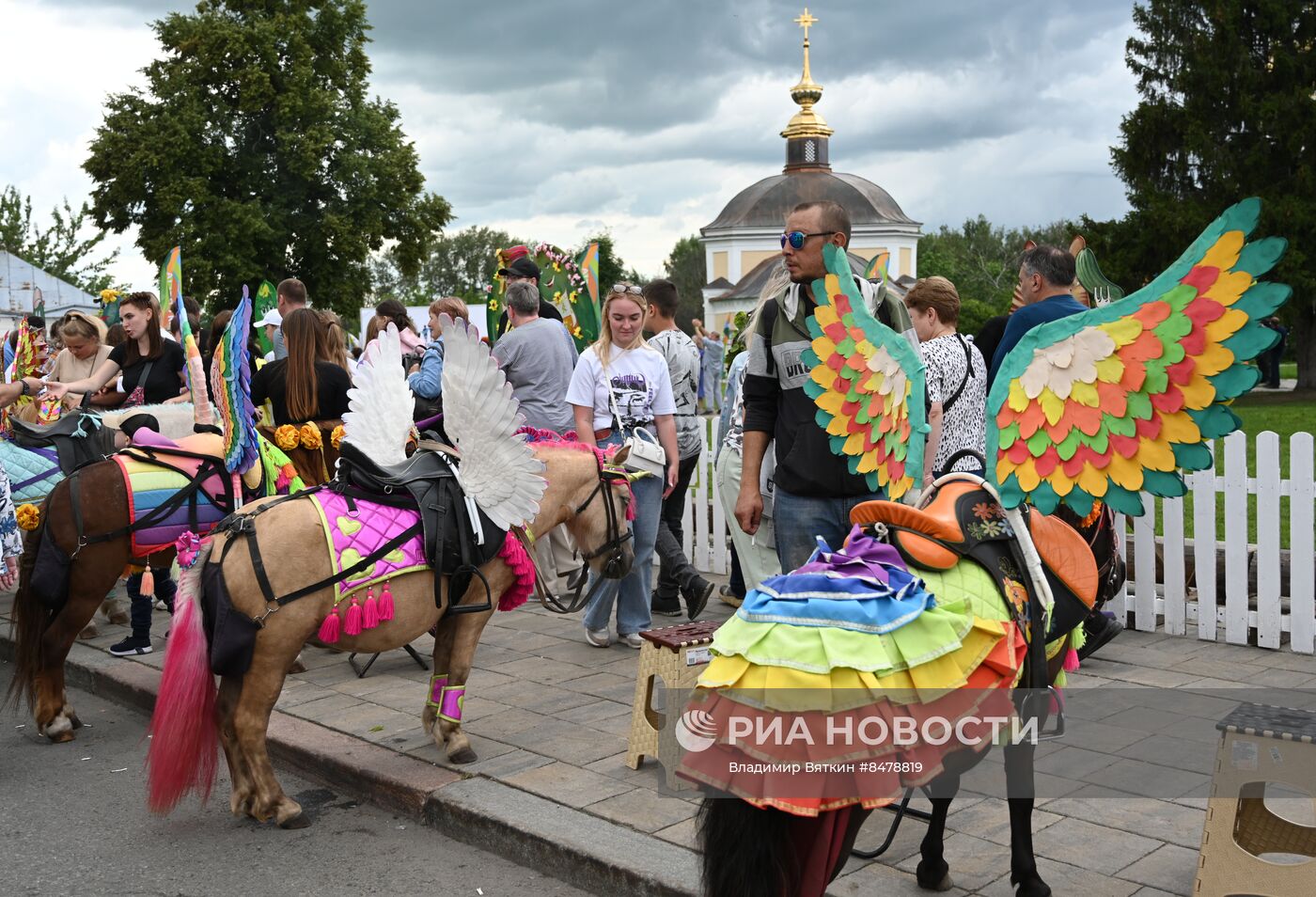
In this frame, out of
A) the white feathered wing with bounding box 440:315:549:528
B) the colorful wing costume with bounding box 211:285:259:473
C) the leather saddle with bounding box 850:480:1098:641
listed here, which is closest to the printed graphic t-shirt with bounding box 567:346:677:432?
the colorful wing costume with bounding box 211:285:259:473

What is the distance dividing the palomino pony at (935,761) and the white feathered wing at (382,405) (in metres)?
2.62

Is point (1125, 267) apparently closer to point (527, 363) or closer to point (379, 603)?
point (527, 363)

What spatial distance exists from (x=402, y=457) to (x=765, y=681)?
3.02 metres

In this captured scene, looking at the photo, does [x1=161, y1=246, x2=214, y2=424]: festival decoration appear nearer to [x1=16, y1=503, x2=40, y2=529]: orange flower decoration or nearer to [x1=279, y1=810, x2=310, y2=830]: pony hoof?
[x1=16, y1=503, x2=40, y2=529]: orange flower decoration

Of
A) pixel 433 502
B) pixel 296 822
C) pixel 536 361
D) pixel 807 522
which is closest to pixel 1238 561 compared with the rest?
pixel 807 522

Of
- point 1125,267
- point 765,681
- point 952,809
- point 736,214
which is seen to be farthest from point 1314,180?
point 765,681

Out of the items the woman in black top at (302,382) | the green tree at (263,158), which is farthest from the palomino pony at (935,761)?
the green tree at (263,158)

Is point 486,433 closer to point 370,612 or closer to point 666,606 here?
point 370,612

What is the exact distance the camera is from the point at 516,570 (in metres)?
5.30

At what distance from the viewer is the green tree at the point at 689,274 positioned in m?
76.2

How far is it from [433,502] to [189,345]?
2364mm

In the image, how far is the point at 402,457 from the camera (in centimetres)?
525

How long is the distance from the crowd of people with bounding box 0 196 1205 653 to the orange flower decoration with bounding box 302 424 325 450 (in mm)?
141

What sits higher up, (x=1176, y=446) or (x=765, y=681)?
(x=1176, y=446)
